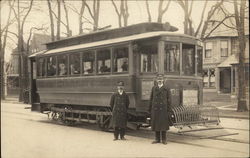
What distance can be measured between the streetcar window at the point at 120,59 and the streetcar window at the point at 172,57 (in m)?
0.95

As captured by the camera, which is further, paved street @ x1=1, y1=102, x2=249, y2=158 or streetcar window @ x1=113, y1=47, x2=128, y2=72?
streetcar window @ x1=113, y1=47, x2=128, y2=72

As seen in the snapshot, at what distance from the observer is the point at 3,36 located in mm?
7648

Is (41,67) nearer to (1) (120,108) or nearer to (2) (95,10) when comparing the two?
(1) (120,108)

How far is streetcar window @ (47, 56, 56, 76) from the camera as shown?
12492mm

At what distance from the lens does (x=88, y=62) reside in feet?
34.9

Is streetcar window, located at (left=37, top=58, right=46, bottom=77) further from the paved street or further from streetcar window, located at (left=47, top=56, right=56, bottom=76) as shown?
the paved street

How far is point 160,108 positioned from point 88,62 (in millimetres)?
2787

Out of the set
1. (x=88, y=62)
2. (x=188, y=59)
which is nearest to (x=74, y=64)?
(x=88, y=62)

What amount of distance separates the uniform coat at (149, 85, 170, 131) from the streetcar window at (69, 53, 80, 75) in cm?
303

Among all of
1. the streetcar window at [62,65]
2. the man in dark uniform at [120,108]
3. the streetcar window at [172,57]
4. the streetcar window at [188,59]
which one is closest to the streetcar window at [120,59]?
the man in dark uniform at [120,108]

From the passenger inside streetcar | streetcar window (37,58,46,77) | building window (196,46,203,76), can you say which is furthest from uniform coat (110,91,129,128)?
streetcar window (37,58,46,77)

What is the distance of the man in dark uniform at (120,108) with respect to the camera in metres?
9.10

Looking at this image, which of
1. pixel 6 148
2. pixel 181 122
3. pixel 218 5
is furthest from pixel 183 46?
pixel 6 148

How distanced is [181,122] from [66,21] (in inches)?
125
